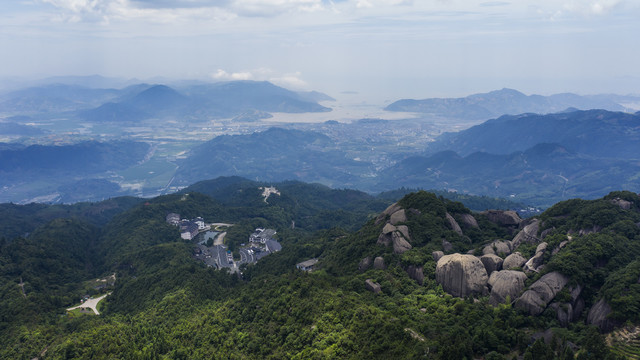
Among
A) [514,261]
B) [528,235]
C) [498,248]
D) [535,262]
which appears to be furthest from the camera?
→ [528,235]

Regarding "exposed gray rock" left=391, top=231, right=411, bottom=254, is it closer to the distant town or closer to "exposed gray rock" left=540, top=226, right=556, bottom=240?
"exposed gray rock" left=540, top=226, right=556, bottom=240

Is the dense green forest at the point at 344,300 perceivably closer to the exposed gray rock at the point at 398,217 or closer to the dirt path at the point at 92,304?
the exposed gray rock at the point at 398,217

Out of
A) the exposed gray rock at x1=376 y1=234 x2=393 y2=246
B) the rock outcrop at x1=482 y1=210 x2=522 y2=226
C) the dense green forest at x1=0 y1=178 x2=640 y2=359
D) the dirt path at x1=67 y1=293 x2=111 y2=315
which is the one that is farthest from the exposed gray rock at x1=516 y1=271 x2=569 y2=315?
the dirt path at x1=67 y1=293 x2=111 y2=315

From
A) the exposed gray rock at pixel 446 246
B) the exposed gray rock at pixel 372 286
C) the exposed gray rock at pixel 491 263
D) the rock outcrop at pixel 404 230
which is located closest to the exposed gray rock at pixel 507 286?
the exposed gray rock at pixel 491 263

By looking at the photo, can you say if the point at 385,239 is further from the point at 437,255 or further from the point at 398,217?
the point at 437,255

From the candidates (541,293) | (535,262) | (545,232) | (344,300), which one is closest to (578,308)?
(541,293)
